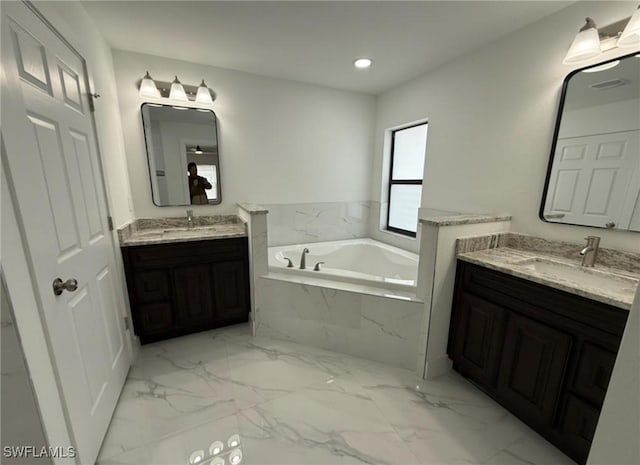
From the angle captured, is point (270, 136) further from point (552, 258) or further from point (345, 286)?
point (552, 258)

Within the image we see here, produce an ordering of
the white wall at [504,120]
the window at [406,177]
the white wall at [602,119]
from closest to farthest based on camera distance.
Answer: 1. the white wall at [602,119]
2. the white wall at [504,120]
3. the window at [406,177]

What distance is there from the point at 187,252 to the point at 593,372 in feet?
7.94

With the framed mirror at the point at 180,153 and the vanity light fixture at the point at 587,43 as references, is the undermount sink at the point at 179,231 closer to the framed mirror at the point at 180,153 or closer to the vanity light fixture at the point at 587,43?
the framed mirror at the point at 180,153

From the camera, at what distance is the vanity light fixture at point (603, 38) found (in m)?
1.19

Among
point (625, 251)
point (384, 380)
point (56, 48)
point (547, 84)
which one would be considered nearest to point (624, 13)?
point (547, 84)

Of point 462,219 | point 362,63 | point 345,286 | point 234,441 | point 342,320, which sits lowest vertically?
point 234,441

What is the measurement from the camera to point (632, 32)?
3.88ft

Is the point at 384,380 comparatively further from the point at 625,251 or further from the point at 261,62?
the point at 261,62

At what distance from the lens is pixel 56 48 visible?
1127mm

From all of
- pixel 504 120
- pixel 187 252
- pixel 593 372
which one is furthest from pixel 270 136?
pixel 593 372

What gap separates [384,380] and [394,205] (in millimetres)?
1977

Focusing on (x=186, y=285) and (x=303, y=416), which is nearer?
(x=303, y=416)

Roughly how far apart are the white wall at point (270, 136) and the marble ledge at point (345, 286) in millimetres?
987

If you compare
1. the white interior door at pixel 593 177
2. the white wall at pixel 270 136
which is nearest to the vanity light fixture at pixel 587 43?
the white interior door at pixel 593 177
